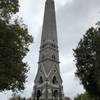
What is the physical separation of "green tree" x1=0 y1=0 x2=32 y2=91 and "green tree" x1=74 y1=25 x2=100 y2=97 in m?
12.3

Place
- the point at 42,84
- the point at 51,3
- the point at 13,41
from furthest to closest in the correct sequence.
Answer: the point at 51,3, the point at 42,84, the point at 13,41

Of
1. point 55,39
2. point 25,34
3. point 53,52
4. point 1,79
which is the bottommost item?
point 1,79

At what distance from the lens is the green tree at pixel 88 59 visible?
96.5ft

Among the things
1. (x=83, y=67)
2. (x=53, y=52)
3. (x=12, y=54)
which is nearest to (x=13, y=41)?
(x=12, y=54)

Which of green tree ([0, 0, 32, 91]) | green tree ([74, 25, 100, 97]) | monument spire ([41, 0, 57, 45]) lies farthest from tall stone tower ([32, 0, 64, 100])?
green tree ([0, 0, 32, 91])

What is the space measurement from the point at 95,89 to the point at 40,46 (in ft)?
158

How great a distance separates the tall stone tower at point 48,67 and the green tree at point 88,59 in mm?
33255

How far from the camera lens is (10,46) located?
18062 mm

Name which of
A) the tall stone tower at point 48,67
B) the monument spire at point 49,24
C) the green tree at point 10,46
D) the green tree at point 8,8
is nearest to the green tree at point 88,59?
the green tree at point 10,46

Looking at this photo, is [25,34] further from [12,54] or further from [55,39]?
[55,39]

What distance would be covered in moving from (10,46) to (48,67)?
51641mm

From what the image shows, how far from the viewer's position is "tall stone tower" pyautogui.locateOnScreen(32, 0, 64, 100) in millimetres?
65562

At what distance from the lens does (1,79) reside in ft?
56.6

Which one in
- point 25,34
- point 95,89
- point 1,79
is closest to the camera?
point 1,79
